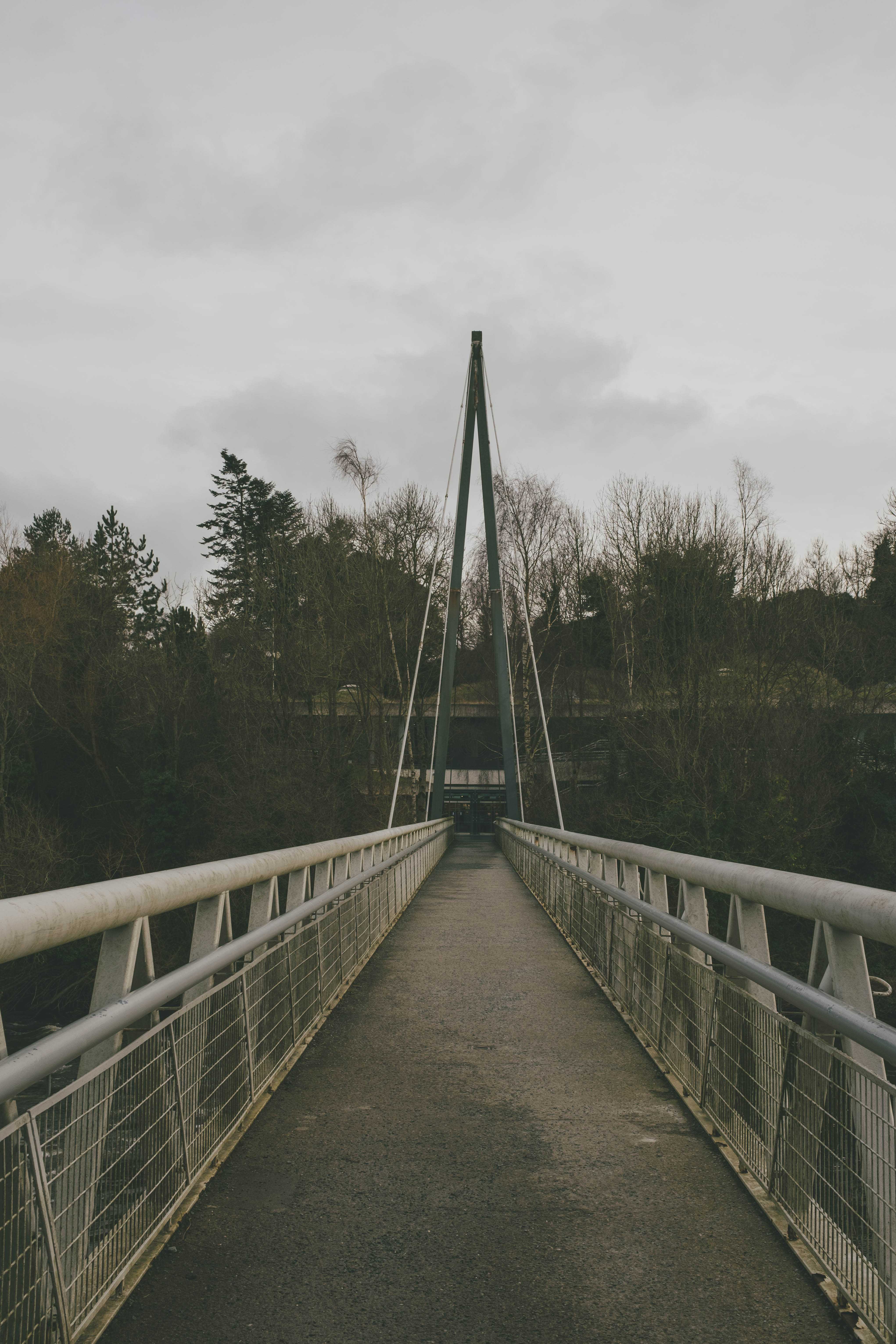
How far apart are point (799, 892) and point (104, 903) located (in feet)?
5.82

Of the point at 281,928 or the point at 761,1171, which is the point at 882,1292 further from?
the point at 281,928

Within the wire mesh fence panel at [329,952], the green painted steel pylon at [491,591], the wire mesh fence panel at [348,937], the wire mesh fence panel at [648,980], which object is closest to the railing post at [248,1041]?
the wire mesh fence panel at [329,952]

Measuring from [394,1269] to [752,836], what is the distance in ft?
74.5

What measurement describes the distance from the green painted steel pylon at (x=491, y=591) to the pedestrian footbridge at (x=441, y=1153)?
76.7ft

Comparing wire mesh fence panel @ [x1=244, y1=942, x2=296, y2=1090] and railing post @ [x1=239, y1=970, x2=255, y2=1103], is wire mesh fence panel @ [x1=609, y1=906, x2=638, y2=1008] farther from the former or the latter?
railing post @ [x1=239, y1=970, x2=255, y2=1103]

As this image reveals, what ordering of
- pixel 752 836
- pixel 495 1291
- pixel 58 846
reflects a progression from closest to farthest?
pixel 495 1291, pixel 752 836, pixel 58 846

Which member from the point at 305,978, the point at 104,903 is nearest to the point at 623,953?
the point at 305,978

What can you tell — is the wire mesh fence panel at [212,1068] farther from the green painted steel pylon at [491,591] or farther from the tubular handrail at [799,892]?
the green painted steel pylon at [491,591]

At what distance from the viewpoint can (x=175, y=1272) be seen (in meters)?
2.65

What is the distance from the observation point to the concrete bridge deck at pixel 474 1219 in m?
2.43

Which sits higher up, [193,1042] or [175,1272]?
[193,1042]

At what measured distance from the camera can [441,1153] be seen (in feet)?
11.8

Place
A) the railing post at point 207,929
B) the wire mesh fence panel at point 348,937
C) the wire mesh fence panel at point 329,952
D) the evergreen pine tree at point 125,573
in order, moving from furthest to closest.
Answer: the evergreen pine tree at point 125,573
the wire mesh fence panel at point 348,937
the wire mesh fence panel at point 329,952
the railing post at point 207,929

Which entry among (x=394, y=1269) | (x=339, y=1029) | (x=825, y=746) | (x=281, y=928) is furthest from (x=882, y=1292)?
(x=825, y=746)
